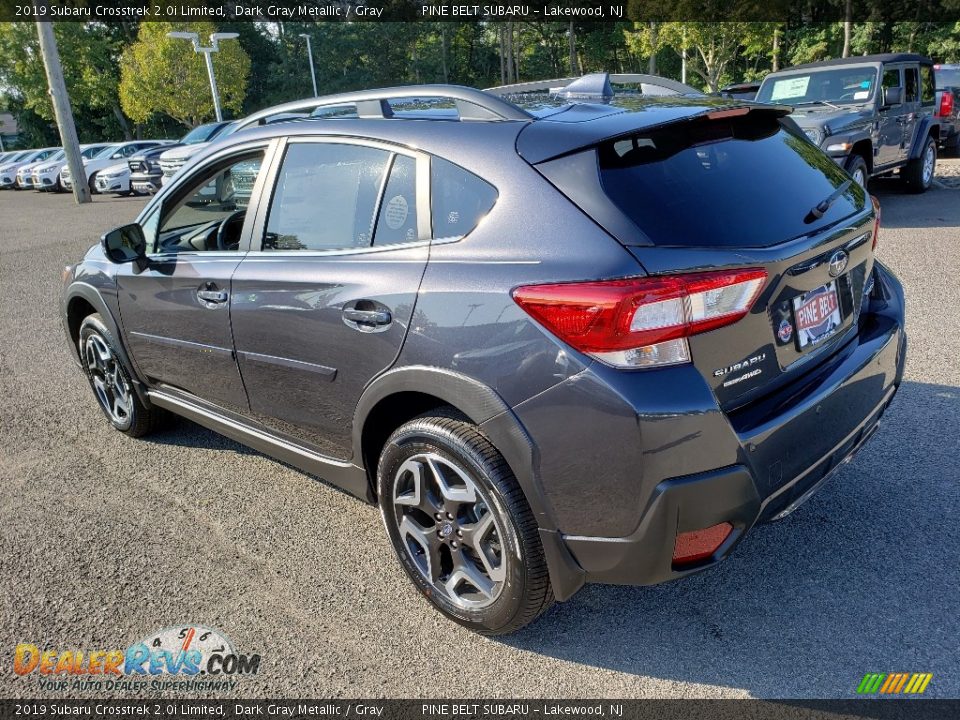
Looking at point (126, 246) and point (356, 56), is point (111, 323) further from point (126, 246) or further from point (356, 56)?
point (356, 56)

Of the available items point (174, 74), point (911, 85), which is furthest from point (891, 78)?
point (174, 74)

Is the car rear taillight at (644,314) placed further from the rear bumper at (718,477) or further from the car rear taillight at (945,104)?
the car rear taillight at (945,104)

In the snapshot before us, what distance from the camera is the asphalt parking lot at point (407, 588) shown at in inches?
97.0

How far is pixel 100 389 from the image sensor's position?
183 inches

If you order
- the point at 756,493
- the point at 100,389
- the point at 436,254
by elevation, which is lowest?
the point at 100,389

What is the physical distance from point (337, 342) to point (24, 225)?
1774cm

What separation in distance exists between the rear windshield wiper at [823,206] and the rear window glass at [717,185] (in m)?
0.01

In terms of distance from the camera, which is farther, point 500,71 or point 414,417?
point 500,71

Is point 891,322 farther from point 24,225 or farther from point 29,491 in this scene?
point 24,225

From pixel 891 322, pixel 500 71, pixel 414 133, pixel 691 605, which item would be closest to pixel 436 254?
pixel 414 133

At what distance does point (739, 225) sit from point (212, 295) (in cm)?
223

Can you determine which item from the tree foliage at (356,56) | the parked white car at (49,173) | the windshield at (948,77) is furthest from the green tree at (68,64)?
the windshield at (948,77)

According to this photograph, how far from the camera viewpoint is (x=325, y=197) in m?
2.98

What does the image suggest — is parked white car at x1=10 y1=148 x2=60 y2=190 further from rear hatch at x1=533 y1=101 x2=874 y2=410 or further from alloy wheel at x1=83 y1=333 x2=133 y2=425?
rear hatch at x1=533 y1=101 x2=874 y2=410
